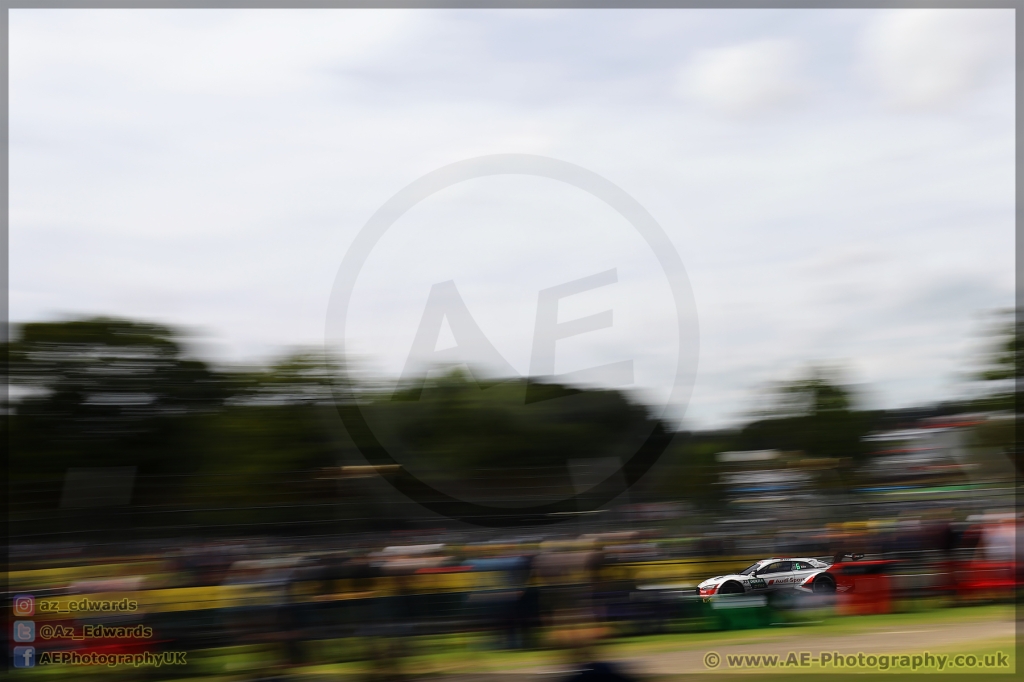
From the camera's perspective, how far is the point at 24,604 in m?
5.55

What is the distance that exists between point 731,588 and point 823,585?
1047mm

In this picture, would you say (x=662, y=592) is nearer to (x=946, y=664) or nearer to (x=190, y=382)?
(x=946, y=664)

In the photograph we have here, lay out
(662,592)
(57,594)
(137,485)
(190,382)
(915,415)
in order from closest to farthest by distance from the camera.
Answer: (57,594) → (137,485) → (662,592) → (190,382) → (915,415)

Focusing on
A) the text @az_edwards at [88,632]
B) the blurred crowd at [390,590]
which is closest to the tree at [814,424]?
the blurred crowd at [390,590]

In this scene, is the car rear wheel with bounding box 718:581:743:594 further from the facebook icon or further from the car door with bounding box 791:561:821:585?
the facebook icon

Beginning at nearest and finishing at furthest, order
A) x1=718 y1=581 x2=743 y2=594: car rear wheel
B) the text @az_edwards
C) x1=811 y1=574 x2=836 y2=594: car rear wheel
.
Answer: the text @az_edwards
x1=718 y1=581 x2=743 y2=594: car rear wheel
x1=811 y1=574 x2=836 y2=594: car rear wheel

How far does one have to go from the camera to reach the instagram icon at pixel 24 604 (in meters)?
5.54

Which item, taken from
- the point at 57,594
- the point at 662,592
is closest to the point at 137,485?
the point at 57,594

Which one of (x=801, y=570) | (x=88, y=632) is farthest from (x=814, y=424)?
(x=88, y=632)

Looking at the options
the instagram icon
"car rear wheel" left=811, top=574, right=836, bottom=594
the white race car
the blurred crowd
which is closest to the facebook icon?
the blurred crowd

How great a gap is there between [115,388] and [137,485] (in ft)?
4.56

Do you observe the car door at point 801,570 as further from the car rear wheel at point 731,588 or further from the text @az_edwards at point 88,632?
the text @az_edwards at point 88,632

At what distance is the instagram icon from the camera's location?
5.54m

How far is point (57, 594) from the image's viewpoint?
5582 millimetres
